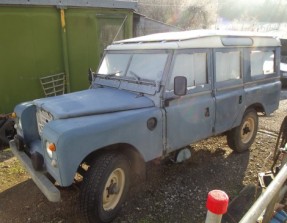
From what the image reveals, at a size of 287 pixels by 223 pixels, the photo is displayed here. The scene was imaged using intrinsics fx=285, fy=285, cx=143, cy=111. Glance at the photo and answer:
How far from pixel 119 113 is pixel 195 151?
8.23 feet

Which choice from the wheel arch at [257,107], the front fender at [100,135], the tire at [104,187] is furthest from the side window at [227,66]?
the tire at [104,187]

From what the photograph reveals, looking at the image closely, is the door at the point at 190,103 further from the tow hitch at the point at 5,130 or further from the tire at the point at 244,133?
the tow hitch at the point at 5,130

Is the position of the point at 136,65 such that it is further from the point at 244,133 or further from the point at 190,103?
the point at 244,133

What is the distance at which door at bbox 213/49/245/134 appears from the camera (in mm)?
4430

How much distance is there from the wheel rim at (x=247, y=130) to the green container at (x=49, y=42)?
15.0ft

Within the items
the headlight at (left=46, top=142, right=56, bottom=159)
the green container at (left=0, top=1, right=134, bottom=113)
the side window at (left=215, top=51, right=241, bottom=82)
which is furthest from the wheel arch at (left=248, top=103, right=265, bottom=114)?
the green container at (left=0, top=1, right=134, bottom=113)

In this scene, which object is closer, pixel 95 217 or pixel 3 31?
pixel 95 217

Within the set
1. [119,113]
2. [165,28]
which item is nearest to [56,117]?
[119,113]

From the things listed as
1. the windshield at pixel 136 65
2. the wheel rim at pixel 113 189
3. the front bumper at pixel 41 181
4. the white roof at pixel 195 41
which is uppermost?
the white roof at pixel 195 41

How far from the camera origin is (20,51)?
6.59m

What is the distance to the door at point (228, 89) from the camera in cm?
443

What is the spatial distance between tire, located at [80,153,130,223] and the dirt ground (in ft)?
0.85

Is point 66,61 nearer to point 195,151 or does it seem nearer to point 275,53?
point 195,151

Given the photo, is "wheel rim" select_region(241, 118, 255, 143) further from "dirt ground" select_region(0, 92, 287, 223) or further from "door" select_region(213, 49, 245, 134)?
"door" select_region(213, 49, 245, 134)
